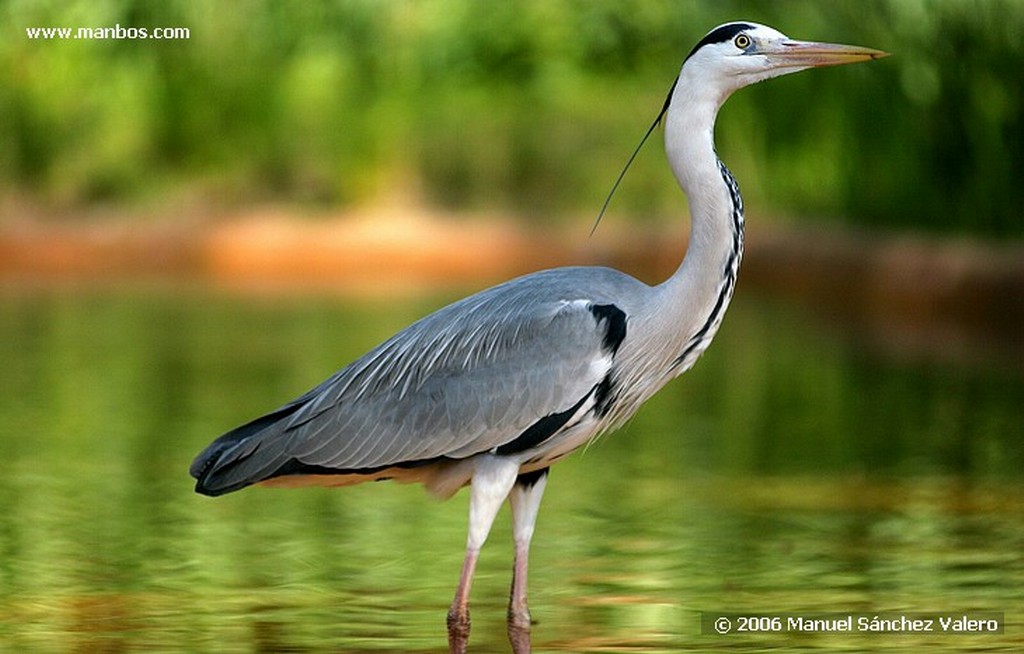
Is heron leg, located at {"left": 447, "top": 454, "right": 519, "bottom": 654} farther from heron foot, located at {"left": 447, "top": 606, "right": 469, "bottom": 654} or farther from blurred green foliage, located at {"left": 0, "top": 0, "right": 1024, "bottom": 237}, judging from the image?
blurred green foliage, located at {"left": 0, "top": 0, "right": 1024, "bottom": 237}

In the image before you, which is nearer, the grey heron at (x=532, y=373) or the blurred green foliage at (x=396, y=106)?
the grey heron at (x=532, y=373)

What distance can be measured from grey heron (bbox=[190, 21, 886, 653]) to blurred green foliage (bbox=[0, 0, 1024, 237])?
12629mm

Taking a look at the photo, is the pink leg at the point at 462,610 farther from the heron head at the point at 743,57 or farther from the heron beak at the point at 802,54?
the heron beak at the point at 802,54

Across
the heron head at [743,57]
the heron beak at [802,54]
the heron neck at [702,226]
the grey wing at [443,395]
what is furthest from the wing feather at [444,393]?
the heron beak at [802,54]

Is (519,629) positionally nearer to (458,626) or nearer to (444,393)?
(458,626)

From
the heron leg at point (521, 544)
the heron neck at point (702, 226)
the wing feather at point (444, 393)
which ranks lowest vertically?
the heron leg at point (521, 544)

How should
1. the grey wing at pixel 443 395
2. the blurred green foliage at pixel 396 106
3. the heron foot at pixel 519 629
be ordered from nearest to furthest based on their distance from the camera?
the heron foot at pixel 519 629, the grey wing at pixel 443 395, the blurred green foliage at pixel 396 106

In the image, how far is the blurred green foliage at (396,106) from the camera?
2125 centimetres

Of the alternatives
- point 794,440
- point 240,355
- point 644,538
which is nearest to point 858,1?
point 240,355

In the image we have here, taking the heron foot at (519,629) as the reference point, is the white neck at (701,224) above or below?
above

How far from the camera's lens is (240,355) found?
48.9ft

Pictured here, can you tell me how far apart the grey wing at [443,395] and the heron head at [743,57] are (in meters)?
0.80

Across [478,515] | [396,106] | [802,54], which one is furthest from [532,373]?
[396,106]

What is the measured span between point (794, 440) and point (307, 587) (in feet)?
15.3
